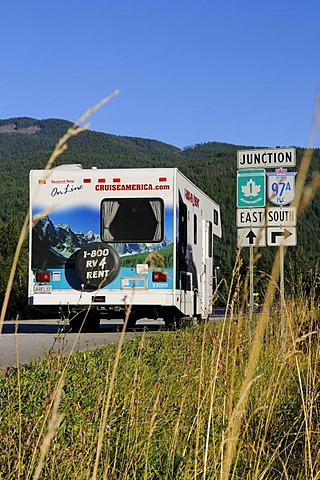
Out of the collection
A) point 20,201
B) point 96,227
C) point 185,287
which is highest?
point 20,201

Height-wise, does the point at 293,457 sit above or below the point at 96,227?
below

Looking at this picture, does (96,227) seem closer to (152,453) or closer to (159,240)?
(159,240)

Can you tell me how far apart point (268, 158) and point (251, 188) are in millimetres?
459

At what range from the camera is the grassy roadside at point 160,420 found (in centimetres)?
386

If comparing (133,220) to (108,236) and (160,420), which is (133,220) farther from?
(160,420)

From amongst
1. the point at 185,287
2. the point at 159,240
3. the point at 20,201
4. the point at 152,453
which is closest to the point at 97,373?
the point at 152,453

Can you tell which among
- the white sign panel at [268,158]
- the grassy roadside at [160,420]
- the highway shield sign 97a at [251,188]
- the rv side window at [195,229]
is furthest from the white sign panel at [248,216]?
the rv side window at [195,229]

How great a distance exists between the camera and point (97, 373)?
6434mm

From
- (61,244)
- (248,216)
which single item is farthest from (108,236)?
(248,216)

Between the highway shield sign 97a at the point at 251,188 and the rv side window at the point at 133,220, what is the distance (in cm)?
354

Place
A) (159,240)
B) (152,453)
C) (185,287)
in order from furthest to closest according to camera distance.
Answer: (185,287)
(159,240)
(152,453)

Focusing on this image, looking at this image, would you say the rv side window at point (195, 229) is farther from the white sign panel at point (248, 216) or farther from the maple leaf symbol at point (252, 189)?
the white sign panel at point (248, 216)

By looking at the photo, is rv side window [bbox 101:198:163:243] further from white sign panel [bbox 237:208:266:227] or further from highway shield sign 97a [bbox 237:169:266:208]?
white sign panel [bbox 237:208:266:227]

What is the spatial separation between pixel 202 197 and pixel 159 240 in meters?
3.72
